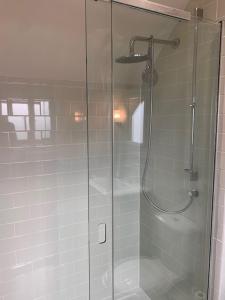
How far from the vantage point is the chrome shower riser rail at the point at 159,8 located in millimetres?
1417

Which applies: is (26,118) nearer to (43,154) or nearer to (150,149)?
(43,154)

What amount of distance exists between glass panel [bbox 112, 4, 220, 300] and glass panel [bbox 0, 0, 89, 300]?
299mm

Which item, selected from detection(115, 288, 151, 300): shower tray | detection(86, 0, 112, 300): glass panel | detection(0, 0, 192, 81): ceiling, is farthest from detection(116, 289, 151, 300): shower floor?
detection(0, 0, 192, 81): ceiling

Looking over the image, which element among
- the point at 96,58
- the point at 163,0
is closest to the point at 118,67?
the point at 96,58

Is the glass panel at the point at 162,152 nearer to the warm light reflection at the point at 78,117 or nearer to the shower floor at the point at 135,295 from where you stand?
the shower floor at the point at 135,295

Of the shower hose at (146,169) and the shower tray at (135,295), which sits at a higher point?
the shower hose at (146,169)

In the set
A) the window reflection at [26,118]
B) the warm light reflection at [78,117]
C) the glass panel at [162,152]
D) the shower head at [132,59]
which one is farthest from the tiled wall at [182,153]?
the window reflection at [26,118]

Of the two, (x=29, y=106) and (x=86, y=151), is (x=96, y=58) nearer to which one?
(x=29, y=106)

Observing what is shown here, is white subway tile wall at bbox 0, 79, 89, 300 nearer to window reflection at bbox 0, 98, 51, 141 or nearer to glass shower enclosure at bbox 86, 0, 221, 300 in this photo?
window reflection at bbox 0, 98, 51, 141

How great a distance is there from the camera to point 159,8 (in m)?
1.47

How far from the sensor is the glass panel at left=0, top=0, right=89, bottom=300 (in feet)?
5.03

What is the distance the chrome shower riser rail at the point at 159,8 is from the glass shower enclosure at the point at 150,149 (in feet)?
0.03

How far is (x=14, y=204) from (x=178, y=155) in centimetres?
126

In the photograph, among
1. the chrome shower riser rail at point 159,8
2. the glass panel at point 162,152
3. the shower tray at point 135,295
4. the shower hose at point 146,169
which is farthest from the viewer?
the shower tray at point 135,295
